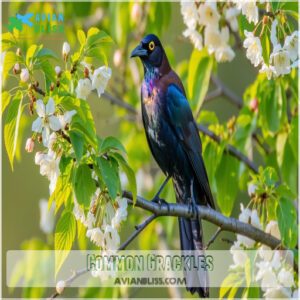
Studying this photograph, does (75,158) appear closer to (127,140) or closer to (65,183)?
(65,183)

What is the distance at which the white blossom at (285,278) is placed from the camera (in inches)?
138

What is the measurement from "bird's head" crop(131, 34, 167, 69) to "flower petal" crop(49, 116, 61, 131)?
136 centimetres

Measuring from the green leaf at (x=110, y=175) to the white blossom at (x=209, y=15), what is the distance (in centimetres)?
125

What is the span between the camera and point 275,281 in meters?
3.50

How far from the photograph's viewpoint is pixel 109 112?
1062 cm

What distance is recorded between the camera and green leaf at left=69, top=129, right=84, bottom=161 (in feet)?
9.48

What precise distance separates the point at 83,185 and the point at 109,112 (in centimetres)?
768

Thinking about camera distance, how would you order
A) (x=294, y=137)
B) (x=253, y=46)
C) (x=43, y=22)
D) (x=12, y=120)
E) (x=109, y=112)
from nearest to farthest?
(x=12, y=120)
(x=253, y=46)
(x=294, y=137)
(x=43, y=22)
(x=109, y=112)

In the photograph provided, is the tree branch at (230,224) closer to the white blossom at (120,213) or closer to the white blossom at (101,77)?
the white blossom at (120,213)

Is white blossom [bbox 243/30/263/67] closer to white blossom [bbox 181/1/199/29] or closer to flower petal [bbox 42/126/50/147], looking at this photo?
white blossom [bbox 181/1/199/29]

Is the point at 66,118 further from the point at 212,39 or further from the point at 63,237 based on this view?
the point at 212,39

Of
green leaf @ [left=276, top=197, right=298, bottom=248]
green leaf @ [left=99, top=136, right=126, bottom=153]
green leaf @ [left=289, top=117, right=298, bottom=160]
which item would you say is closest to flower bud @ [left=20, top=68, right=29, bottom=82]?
green leaf @ [left=99, top=136, right=126, bottom=153]

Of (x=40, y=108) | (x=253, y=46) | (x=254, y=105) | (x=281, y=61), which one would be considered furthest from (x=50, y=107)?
(x=254, y=105)

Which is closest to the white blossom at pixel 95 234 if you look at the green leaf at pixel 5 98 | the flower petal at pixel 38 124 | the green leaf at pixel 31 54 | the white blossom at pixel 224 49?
the flower petal at pixel 38 124
